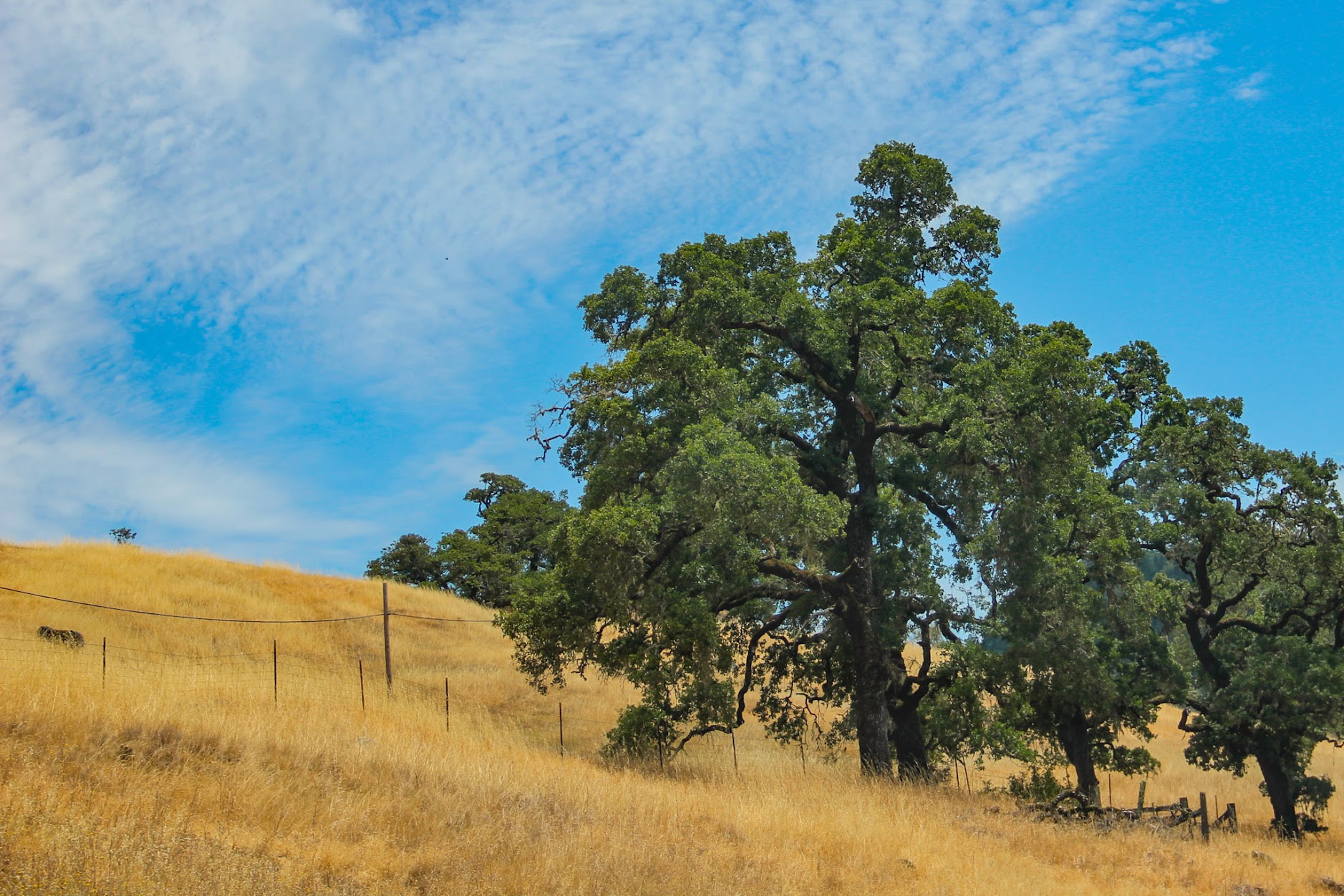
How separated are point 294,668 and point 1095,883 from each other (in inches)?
881

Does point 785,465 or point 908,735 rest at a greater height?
point 785,465

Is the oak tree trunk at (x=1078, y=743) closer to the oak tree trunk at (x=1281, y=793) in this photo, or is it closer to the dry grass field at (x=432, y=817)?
the dry grass field at (x=432, y=817)

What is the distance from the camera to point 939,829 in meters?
14.3

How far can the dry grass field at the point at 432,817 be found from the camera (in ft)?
29.9

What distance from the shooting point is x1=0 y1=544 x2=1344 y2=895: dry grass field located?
9109 mm

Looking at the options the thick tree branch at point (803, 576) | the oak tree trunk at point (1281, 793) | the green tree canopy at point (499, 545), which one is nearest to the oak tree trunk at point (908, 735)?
the thick tree branch at point (803, 576)

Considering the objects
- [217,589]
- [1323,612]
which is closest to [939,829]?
[1323,612]

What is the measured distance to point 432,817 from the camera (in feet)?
36.8

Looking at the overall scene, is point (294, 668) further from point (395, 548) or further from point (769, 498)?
point (395, 548)

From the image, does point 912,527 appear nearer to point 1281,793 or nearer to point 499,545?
point 1281,793

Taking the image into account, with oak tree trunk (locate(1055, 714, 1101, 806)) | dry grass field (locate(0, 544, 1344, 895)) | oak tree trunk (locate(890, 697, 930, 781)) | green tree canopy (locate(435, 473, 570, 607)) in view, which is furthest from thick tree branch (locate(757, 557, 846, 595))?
green tree canopy (locate(435, 473, 570, 607))

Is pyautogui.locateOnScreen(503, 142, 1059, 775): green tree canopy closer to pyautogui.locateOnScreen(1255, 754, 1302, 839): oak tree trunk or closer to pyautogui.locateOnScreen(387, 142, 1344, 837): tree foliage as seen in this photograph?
pyautogui.locateOnScreen(387, 142, 1344, 837): tree foliage

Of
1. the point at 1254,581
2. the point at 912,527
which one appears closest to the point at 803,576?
the point at 912,527

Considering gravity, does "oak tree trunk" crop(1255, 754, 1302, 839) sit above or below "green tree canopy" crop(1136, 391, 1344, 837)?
below
